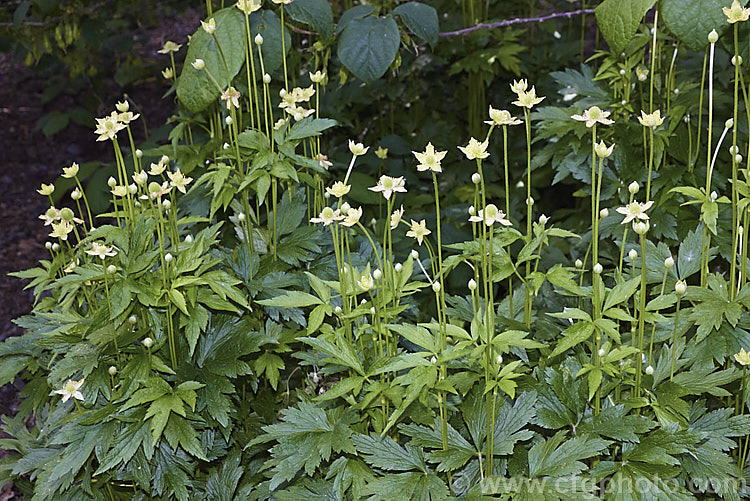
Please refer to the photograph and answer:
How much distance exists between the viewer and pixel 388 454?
130 cm

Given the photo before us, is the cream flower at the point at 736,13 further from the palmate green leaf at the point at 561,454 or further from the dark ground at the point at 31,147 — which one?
the dark ground at the point at 31,147

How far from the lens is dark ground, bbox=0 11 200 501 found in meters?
3.16

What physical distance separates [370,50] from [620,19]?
1.88 ft

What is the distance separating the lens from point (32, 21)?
3.24 meters

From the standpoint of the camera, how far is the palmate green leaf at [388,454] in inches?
50.6

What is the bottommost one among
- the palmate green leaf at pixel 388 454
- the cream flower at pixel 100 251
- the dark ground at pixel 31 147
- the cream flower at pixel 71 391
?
the dark ground at pixel 31 147

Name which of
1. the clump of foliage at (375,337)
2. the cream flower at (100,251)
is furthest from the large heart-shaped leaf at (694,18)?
the cream flower at (100,251)

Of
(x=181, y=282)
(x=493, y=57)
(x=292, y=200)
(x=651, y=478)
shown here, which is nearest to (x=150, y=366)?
(x=181, y=282)

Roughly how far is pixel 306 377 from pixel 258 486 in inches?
10.7

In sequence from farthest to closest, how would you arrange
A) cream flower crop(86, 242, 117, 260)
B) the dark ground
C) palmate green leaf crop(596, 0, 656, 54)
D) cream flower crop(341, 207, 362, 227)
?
the dark ground → palmate green leaf crop(596, 0, 656, 54) → cream flower crop(86, 242, 117, 260) → cream flower crop(341, 207, 362, 227)

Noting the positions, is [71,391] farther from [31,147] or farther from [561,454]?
[31,147]

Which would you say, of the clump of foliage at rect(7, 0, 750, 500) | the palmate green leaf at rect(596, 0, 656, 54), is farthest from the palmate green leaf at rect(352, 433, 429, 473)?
the palmate green leaf at rect(596, 0, 656, 54)

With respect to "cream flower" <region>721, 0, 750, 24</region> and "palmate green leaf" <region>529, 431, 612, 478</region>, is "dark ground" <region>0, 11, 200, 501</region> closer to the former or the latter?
"palmate green leaf" <region>529, 431, 612, 478</region>

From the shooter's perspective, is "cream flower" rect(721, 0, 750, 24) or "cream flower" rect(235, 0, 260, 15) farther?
"cream flower" rect(235, 0, 260, 15)
